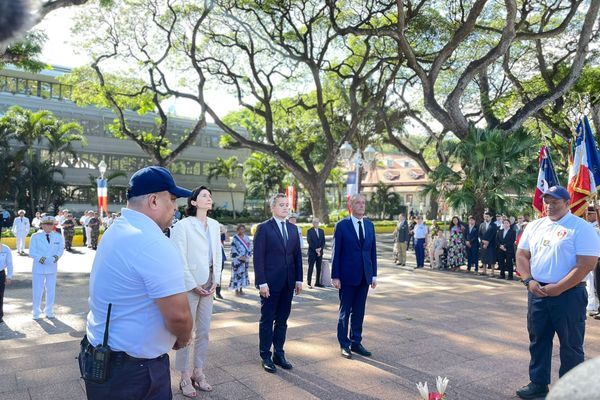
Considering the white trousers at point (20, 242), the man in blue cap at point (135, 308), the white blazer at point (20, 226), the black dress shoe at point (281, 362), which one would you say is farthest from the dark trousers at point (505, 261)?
the white trousers at point (20, 242)

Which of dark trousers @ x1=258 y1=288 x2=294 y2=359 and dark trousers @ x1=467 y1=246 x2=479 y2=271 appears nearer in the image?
dark trousers @ x1=258 y1=288 x2=294 y2=359

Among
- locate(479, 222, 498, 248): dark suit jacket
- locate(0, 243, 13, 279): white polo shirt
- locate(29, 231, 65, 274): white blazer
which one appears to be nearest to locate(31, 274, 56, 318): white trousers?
locate(29, 231, 65, 274): white blazer

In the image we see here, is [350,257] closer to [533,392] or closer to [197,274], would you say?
[197,274]

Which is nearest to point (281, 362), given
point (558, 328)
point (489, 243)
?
point (558, 328)

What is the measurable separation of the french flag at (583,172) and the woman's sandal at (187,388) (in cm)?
611

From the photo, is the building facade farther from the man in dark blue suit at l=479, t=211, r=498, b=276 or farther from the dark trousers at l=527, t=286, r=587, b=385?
the dark trousers at l=527, t=286, r=587, b=385

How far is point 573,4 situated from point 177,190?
69.4 ft

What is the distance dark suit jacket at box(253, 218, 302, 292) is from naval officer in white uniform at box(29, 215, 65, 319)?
5.10 meters

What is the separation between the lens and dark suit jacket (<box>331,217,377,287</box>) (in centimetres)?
570

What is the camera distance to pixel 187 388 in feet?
14.1

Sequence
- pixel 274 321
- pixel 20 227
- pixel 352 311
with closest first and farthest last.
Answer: pixel 274 321 < pixel 352 311 < pixel 20 227

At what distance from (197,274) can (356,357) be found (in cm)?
206

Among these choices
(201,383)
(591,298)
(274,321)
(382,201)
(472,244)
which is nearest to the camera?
(201,383)

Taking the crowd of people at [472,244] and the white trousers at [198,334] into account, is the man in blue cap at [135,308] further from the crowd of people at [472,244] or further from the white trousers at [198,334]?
the crowd of people at [472,244]
